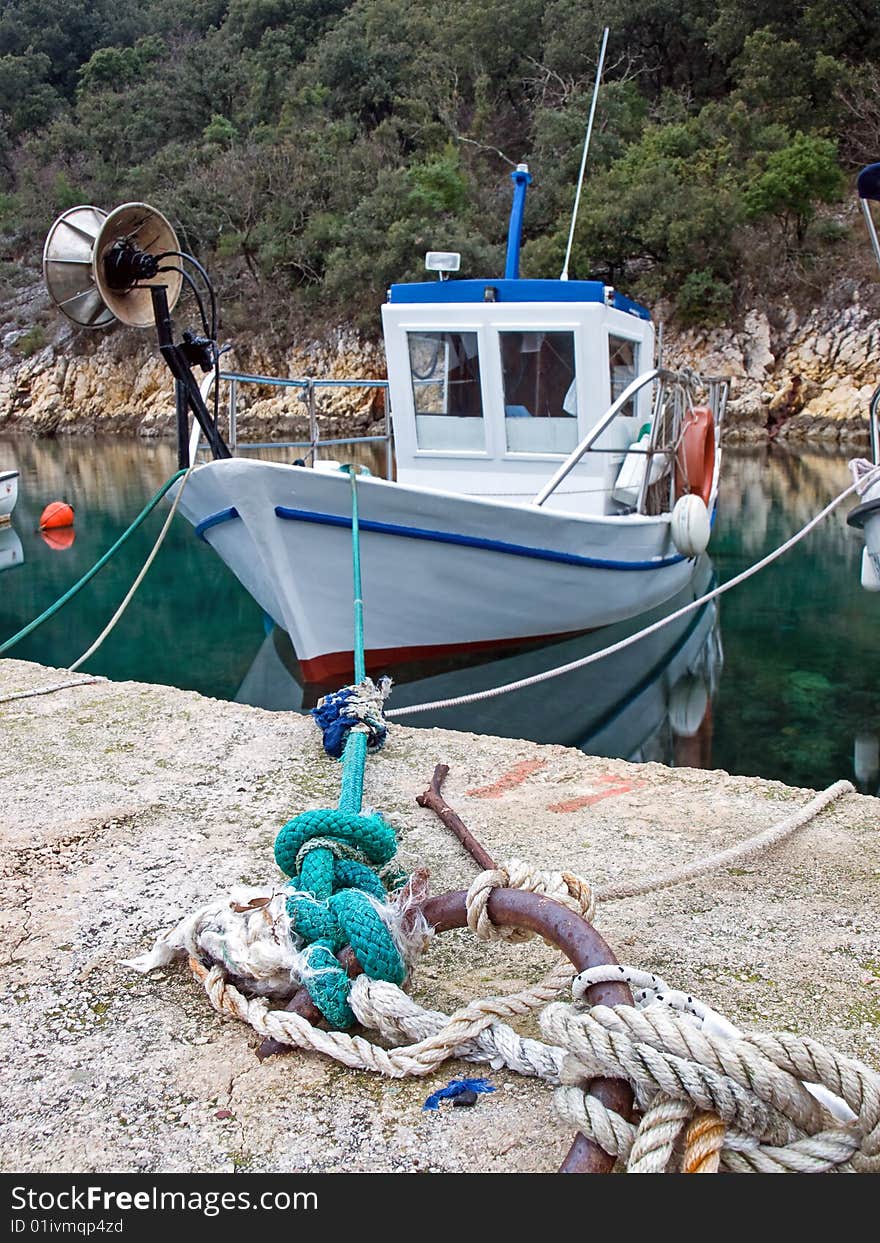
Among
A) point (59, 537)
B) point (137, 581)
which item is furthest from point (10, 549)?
point (137, 581)

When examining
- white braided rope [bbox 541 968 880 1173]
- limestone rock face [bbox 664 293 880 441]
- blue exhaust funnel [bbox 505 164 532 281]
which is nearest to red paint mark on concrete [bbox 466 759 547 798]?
white braided rope [bbox 541 968 880 1173]

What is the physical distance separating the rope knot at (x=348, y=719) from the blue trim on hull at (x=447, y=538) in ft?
9.44

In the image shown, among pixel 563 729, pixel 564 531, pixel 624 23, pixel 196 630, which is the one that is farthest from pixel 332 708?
pixel 624 23

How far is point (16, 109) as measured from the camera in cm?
4825

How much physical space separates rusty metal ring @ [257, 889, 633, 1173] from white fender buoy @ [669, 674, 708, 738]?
4.67m

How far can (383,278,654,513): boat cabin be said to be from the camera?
757 centimetres

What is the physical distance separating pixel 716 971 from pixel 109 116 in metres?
48.6

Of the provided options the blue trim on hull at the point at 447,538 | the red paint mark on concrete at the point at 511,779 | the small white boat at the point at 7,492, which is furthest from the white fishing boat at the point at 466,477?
the small white boat at the point at 7,492

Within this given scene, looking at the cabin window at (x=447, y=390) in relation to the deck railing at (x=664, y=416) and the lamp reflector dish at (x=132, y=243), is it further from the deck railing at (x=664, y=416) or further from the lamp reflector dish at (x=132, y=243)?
the lamp reflector dish at (x=132, y=243)

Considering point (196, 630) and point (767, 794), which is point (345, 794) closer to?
point (767, 794)

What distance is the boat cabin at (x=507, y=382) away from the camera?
7578mm

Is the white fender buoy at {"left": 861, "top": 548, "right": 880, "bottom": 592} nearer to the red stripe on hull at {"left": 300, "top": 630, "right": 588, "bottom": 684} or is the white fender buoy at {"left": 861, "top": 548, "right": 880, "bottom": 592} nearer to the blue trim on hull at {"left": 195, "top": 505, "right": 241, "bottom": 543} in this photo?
the red stripe on hull at {"left": 300, "top": 630, "right": 588, "bottom": 684}

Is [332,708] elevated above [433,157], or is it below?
below

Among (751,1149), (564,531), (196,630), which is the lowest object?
(196,630)
